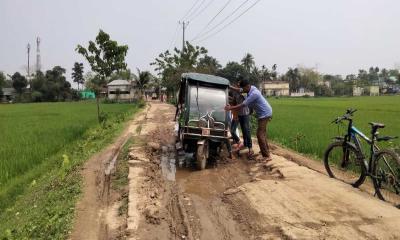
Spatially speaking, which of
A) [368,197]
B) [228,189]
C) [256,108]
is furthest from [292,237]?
[256,108]

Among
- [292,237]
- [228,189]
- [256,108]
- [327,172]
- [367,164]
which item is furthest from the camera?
[256,108]

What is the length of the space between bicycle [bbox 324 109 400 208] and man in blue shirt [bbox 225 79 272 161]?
182 cm

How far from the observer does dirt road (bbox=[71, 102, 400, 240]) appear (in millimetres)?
5512

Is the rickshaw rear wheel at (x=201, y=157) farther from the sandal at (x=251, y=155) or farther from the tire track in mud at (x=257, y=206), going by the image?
the sandal at (x=251, y=155)

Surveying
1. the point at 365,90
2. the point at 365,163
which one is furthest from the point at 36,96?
the point at 365,163

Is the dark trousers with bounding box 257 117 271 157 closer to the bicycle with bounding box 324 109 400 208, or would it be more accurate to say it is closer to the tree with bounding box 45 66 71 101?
the bicycle with bounding box 324 109 400 208

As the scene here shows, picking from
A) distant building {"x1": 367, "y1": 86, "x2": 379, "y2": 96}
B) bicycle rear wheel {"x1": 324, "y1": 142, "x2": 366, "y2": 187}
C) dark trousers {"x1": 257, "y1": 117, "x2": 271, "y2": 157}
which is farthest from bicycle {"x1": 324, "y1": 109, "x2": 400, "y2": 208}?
distant building {"x1": 367, "y1": 86, "x2": 379, "y2": 96}

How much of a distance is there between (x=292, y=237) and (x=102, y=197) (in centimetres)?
355

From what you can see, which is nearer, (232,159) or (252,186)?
(252,186)

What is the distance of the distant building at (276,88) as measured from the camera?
9646 centimetres

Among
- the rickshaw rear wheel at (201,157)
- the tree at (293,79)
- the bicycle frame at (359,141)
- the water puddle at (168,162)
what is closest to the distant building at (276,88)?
the tree at (293,79)

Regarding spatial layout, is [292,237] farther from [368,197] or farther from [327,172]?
[327,172]

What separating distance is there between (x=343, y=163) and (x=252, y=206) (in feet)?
8.28

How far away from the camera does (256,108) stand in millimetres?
9969
